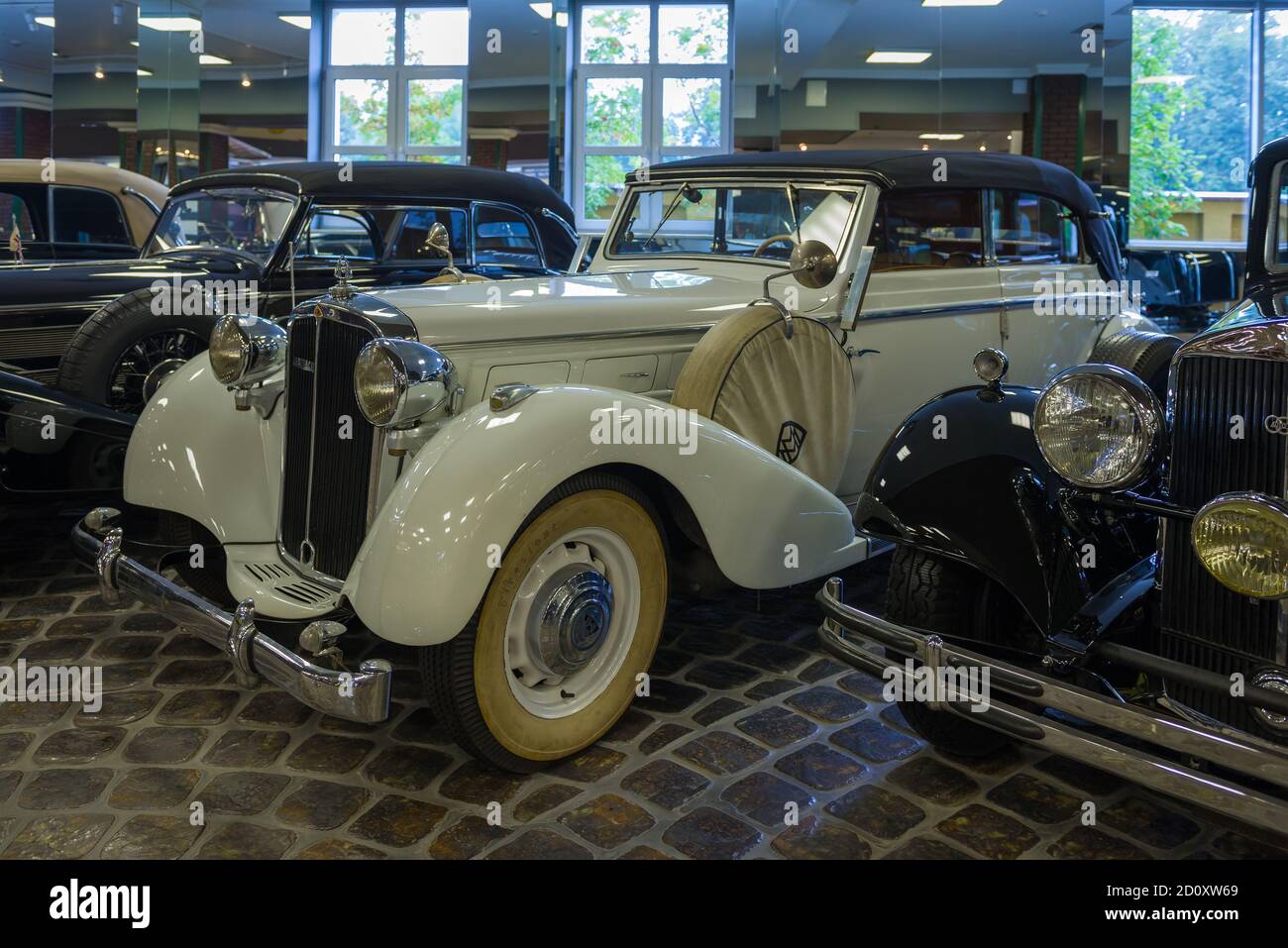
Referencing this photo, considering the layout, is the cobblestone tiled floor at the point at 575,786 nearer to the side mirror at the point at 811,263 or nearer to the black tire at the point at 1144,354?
the side mirror at the point at 811,263

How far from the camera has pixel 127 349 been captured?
5.09 metres

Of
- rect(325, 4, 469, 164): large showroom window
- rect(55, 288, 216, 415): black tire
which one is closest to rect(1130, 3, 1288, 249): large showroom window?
rect(325, 4, 469, 164): large showroom window

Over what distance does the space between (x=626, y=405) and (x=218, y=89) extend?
1276 centimetres

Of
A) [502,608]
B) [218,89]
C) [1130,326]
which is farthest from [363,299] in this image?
[218,89]

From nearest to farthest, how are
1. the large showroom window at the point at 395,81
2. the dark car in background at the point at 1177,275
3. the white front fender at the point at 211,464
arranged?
the white front fender at the point at 211,464 < the dark car in background at the point at 1177,275 < the large showroom window at the point at 395,81


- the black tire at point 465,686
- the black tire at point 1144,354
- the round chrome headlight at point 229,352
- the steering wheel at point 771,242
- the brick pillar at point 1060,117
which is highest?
the brick pillar at point 1060,117

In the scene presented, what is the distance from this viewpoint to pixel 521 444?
2717 mm

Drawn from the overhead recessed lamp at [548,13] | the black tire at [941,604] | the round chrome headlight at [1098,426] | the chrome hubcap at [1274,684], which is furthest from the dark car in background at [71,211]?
the overhead recessed lamp at [548,13]

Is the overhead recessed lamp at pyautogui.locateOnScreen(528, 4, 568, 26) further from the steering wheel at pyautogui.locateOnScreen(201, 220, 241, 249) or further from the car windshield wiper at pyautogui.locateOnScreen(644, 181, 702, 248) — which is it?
the car windshield wiper at pyautogui.locateOnScreen(644, 181, 702, 248)

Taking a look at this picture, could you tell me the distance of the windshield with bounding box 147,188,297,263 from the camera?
5887 millimetres

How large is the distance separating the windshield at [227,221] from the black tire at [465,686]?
3722 mm

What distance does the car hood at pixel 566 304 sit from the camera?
10.8 feet

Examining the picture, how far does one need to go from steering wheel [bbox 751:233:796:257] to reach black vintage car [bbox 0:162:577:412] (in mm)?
→ 1854
